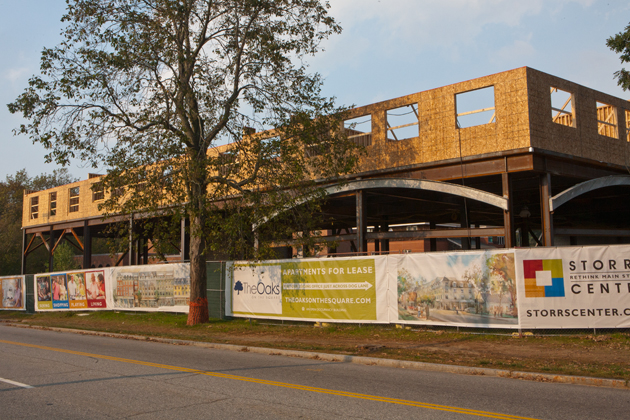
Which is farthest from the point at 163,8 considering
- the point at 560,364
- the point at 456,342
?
the point at 560,364

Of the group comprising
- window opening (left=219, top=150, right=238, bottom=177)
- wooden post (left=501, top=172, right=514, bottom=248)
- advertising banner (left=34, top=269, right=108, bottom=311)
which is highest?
window opening (left=219, top=150, right=238, bottom=177)

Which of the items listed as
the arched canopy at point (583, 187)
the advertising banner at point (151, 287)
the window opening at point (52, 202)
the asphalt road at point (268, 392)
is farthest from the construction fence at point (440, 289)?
the window opening at point (52, 202)

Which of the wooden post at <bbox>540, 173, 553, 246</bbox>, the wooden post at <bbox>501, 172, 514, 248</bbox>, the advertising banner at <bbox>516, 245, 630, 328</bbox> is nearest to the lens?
the advertising banner at <bbox>516, 245, 630, 328</bbox>

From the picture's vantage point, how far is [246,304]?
19.8 m

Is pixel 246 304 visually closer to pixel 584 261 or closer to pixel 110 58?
pixel 110 58

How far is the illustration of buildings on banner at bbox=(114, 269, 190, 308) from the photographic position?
74.7 feet

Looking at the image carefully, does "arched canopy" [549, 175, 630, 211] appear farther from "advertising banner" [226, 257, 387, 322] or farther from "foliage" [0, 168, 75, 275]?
"foliage" [0, 168, 75, 275]

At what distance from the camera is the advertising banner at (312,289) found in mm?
16234

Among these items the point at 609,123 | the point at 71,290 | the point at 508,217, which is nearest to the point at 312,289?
the point at 508,217

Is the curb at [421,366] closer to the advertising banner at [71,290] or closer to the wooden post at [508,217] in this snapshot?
the wooden post at [508,217]

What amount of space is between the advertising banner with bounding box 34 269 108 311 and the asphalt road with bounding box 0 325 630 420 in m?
15.7

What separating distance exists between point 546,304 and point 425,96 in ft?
30.8

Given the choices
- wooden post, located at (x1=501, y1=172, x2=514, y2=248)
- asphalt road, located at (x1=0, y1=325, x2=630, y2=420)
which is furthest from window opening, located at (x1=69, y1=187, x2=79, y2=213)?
wooden post, located at (x1=501, y1=172, x2=514, y2=248)

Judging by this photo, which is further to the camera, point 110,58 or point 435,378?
point 110,58
